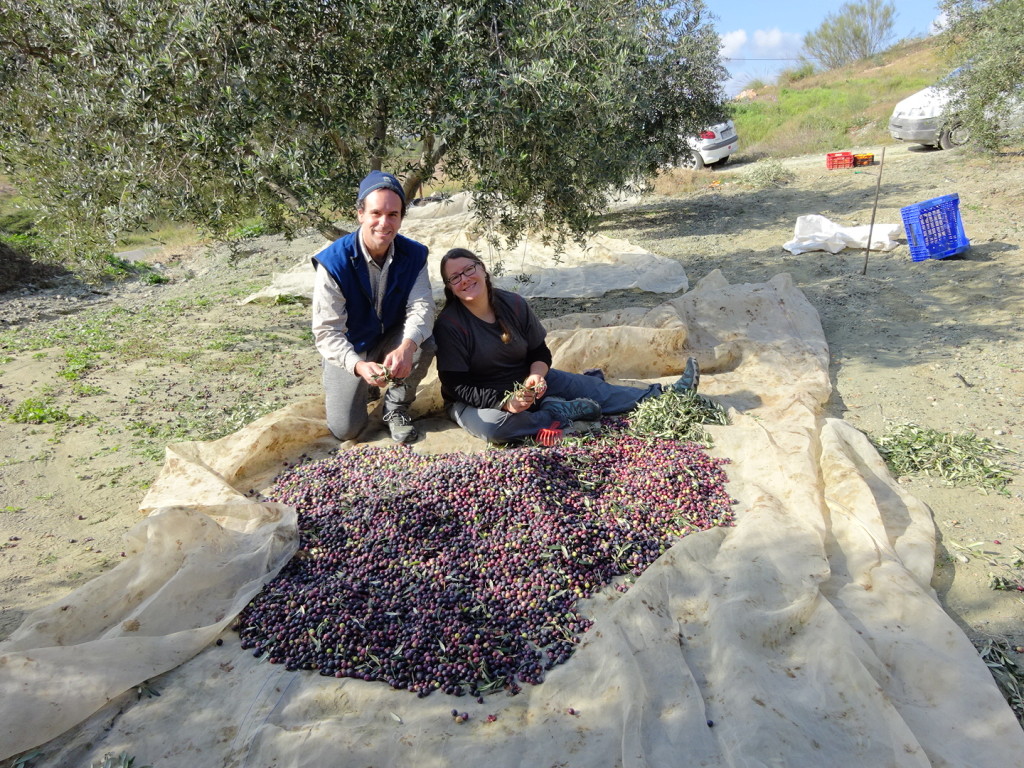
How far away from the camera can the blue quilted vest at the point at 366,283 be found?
4180mm

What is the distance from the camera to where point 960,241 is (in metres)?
7.67

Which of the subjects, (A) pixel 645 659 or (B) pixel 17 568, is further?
(B) pixel 17 568

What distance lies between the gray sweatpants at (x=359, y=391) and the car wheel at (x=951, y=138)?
13.8 m

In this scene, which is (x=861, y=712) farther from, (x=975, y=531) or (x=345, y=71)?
(x=345, y=71)

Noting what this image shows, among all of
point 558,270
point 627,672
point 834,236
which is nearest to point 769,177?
point 834,236

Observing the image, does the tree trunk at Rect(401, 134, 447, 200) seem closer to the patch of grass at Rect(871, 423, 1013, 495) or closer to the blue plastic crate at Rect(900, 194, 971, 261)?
the patch of grass at Rect(871, 423, 1013, 495)

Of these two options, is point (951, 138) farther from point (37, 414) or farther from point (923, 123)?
point (37, 414)

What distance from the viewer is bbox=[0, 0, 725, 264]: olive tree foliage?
4.16 metres

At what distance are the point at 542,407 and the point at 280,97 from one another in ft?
9.00

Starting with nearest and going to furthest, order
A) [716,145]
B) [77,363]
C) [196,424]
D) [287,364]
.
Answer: [196,424] < [77,363] < [287,364] < [716,145]

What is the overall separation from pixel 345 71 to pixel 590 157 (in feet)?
6.42

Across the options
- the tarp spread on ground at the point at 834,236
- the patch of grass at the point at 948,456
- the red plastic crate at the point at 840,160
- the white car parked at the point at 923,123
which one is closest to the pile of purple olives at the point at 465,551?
the patch of grass at the point at 948,456

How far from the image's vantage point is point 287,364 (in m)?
6.39

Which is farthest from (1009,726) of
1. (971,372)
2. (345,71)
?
(345,71)
